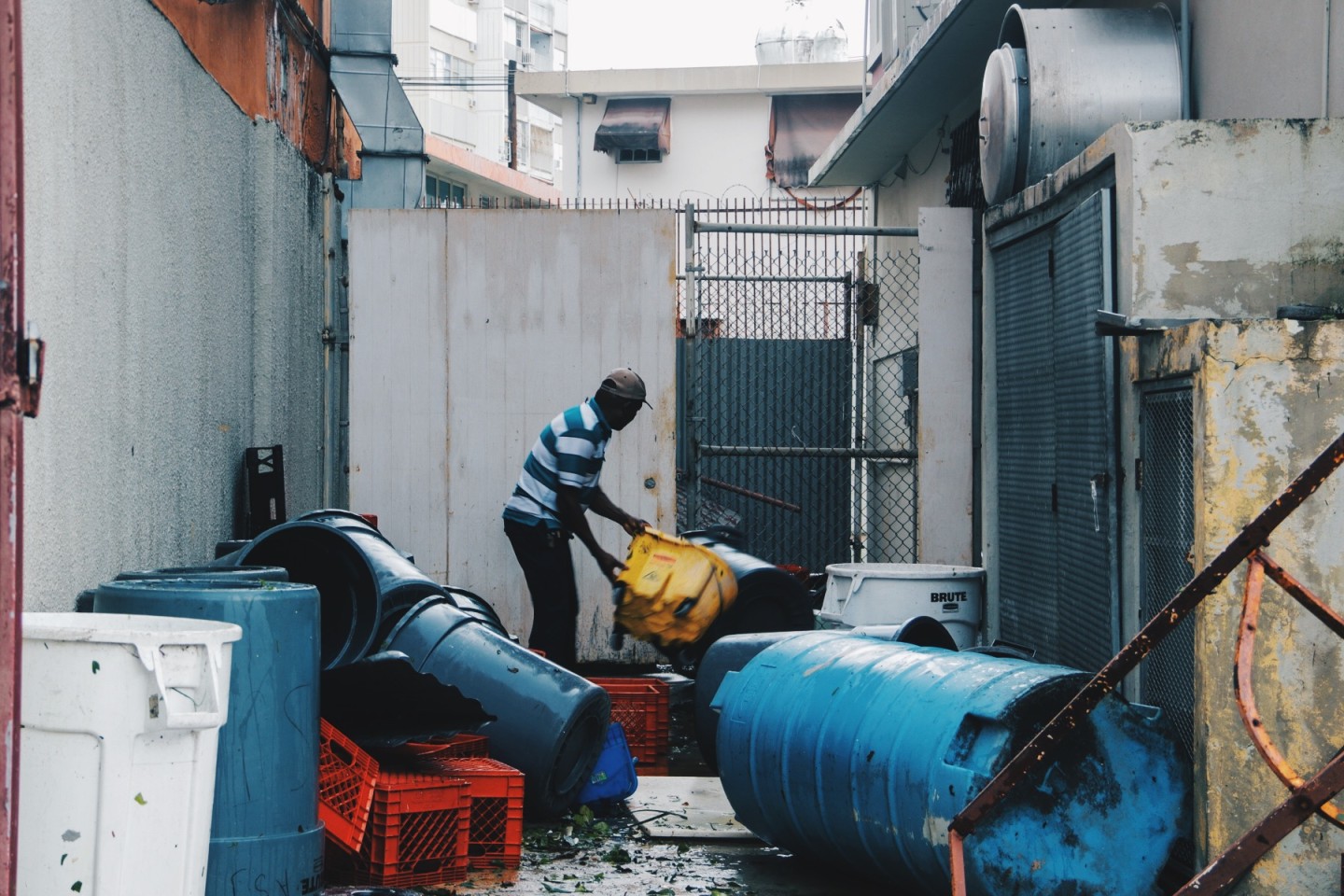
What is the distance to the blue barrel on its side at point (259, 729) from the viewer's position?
159 inches

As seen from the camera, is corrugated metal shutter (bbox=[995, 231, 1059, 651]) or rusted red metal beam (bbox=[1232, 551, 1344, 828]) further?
corrugated metal shutter (bbox=[995, 231, 1059, 651])

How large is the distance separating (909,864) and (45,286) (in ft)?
10.1

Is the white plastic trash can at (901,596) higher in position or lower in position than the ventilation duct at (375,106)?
lower

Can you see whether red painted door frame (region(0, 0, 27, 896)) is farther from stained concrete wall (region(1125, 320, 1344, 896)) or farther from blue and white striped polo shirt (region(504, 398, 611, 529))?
blue and white striped polo shirt (region(504, 398, 611, 529))

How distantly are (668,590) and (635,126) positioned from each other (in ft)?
68.1

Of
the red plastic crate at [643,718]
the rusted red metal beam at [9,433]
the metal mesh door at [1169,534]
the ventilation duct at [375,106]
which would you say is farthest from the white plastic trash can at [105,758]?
the ventilation duct at [375,106]

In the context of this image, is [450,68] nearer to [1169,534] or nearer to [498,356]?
[498,356]

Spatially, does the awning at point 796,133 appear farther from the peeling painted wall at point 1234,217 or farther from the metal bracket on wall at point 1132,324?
the metal bracket on wall at point 1132,324

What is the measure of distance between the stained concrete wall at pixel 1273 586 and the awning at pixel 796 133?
2382cm

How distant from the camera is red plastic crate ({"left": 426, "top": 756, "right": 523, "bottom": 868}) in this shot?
16.7ft

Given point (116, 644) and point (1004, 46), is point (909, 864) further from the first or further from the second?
point (1004, 46)

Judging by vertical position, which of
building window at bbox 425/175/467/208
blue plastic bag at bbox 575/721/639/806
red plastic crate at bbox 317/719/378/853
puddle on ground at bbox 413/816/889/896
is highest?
building window at bbox 425/175/467/208

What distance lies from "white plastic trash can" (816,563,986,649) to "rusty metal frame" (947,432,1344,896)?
3032mm

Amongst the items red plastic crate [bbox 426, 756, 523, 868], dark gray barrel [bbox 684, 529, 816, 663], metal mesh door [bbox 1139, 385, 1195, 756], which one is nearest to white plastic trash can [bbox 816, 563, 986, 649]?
dark gray barrel [bbox 684, 529, 816, 663]
